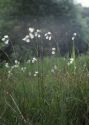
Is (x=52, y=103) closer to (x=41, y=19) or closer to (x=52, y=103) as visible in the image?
(x=52, y=103)

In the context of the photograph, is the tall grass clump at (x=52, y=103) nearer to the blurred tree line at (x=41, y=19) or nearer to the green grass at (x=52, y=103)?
the green grass at (x=52, y=103)

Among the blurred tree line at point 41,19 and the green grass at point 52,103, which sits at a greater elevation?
the green grass at point 52,103

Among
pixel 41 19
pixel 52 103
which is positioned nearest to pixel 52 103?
pixel 52 103

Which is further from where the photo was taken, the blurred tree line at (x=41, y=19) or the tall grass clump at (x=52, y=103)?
the blurred tree line at (x=41, y=19)

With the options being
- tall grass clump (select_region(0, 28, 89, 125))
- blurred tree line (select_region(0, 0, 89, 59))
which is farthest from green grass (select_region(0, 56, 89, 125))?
blurred tree line (select_region(0, 0, 89, 59))

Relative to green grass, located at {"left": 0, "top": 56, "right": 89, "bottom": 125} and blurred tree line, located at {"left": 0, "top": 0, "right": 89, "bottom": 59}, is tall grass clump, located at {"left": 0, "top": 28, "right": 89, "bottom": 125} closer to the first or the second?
green grass, located at {"left": 0, "top": 56, "right": 89, "bottom": 125}

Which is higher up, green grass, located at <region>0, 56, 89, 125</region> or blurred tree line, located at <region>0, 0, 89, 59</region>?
green grass, located at <region>0, 56, 89, 125</region>

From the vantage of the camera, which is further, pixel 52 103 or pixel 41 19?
pixel 41 19

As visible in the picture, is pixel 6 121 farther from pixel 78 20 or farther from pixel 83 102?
pixel 78 20

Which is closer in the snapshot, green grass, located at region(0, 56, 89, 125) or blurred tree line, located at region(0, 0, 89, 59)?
green grass, located at region(0, 56, 89, 125)

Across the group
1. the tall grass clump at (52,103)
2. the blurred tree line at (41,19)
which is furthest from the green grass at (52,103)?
the blurred tree line at (41,19)

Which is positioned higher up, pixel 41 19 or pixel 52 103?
pixel 52 103

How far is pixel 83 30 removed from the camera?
11.3m

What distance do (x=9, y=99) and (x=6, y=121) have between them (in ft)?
1.20
